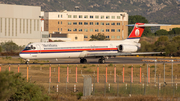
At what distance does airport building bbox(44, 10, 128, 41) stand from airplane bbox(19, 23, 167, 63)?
8689cm

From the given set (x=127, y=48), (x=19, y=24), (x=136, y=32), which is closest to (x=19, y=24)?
(x=19, y=24)

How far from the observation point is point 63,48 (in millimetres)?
40594

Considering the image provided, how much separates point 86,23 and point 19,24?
38035 mm

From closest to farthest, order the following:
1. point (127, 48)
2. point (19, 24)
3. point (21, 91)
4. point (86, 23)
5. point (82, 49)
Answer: point (21, 91)
point (82, 49)
point (127, 48)
point (19, 24)
point (86, 23)

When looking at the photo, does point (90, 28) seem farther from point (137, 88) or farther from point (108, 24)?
point (137, 88)

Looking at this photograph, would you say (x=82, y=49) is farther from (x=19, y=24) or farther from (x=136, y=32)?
(x=19, y=24)

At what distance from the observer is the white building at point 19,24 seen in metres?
102

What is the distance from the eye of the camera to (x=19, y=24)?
345 feet

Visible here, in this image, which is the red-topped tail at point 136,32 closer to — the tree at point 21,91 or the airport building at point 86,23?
the tree at point 21,91

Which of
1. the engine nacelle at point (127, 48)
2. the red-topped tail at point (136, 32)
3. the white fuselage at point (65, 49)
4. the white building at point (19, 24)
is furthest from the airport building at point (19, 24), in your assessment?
the engine nacelle at point (127, 48)

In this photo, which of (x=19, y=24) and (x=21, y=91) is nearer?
(x=21, y=91)

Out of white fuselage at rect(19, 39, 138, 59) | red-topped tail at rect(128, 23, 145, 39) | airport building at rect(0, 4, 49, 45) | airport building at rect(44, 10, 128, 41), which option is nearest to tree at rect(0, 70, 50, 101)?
white fuselage at rect(19, 39, 138, 59)

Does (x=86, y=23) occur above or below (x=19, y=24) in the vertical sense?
above

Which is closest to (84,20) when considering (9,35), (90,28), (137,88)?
(90,28)
